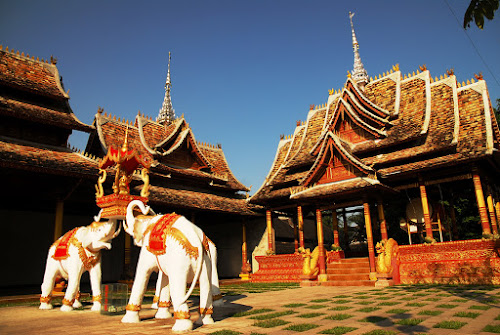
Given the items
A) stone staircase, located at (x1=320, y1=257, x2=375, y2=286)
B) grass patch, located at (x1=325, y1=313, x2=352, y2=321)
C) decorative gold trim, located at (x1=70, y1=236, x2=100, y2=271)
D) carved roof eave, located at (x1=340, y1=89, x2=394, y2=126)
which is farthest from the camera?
carved roof eave, located at (x1=340, y1=89, x2=394, y2=126)

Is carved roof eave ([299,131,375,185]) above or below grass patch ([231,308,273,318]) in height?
above

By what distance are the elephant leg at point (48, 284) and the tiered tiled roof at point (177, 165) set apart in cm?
856

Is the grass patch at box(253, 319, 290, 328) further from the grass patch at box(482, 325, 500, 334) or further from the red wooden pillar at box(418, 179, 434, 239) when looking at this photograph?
the red wooden pillar at box(418, 179, 434, 239)

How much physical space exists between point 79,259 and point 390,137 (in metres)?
13.9

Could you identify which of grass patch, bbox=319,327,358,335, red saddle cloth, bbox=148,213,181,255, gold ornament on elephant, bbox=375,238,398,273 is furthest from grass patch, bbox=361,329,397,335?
gold ornament on elephant, bbox=375,238,398,273

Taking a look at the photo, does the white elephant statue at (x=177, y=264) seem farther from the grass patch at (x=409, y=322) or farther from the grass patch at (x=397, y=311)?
the grass patch at (x=397, y=311)

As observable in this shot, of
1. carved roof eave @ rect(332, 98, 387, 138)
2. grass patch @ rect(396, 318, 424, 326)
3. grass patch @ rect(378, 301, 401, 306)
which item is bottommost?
grass patch @ rect(378, 301, 401, 306)

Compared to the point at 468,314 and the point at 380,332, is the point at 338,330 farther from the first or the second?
the point at 468,314

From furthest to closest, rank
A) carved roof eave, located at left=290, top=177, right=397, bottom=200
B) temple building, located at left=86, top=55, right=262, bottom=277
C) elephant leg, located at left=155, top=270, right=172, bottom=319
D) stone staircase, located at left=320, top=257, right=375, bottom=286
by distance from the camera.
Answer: temple building, located at left=86, top=55, right=262, bottom=277, carved roof eave, located at left=290, top=177, right=397, bottom=200, stone staircase, located at left=320, top=257, right=375, bottom=286, elephant leg, located at left=155, top=270, right=172, bottom=319

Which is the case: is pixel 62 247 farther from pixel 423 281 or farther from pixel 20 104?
pixel 423 281

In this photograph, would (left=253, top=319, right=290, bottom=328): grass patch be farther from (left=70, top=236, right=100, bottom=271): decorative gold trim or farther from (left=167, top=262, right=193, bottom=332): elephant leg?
(left=70, top=236, right=100, bottom=271): decorative gold trim

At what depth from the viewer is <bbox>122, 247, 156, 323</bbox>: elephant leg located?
5.76m

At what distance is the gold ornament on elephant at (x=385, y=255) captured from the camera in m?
12.6

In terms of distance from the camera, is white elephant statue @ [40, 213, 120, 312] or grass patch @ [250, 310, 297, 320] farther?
white elephant statue @ [40, 213, 120, 312]
